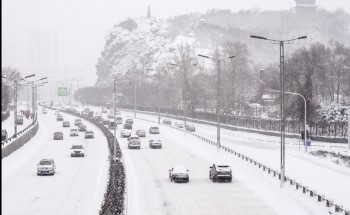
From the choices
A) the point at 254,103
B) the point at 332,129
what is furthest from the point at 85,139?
Result: the point at 254,103

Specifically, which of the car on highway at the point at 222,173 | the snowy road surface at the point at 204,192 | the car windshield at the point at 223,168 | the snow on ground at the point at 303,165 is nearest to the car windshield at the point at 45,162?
the snowy road surface at the point at 204,192

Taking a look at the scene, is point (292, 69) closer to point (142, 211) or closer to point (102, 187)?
point (102, 187)

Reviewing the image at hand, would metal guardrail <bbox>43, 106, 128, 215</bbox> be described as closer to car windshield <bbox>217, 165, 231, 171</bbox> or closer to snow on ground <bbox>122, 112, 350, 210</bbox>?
car windshield <bbox>217, 165, 231, 171</bbox>

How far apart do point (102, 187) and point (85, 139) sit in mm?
48814

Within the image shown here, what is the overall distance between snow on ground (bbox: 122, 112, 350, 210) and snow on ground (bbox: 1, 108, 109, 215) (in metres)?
15.3

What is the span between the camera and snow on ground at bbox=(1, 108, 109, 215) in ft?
115

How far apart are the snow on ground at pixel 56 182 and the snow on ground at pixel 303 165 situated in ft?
50.1

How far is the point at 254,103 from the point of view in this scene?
Answer: 147375 millimetres

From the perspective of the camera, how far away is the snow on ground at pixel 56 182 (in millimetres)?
34938

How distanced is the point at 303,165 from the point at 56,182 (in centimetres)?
2306

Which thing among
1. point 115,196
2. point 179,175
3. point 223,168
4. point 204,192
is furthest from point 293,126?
point 115,196

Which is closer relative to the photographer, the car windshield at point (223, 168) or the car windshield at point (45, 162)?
the car windshield at point (223, 168)

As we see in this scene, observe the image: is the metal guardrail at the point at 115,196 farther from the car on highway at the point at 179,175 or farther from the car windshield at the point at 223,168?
the car windshield at the point at 223,168

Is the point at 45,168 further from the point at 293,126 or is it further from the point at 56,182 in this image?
the point at 293,126
